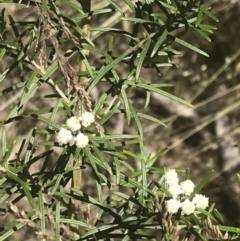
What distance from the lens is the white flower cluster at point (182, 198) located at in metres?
0.53

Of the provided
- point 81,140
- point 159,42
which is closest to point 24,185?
point 81,140

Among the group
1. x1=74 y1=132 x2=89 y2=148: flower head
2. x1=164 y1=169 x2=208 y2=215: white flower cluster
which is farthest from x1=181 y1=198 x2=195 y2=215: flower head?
x1=74 y1=132 x2=89 y2=148: flower head

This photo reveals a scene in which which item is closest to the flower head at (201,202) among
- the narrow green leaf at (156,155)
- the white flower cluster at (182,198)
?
the white flower cluster at (182,198)

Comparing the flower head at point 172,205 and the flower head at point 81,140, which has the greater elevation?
the flower head at point 81,140

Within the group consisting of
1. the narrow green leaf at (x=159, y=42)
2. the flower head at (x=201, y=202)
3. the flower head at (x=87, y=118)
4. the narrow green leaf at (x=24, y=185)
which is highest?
the narrow green leaf at (x=159, y=42)

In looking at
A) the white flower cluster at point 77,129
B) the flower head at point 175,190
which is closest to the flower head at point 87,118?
the white flower cluster at point 77,129

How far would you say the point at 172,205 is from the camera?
0.53m

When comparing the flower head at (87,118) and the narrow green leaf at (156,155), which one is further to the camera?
the narrow green leaf at (156,155)

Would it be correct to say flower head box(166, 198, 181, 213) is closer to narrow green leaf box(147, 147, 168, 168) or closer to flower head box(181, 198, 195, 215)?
flower head box(181, 198, 195, 215)

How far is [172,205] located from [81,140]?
113mm

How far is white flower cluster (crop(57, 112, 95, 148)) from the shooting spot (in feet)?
1.78

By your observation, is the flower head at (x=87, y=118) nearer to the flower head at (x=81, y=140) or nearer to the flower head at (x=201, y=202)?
the flower head at (x=81, y=140)

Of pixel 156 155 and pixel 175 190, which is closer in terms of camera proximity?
pixel 175 190

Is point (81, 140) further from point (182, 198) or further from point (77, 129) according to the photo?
point (182, 198)
